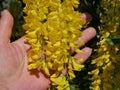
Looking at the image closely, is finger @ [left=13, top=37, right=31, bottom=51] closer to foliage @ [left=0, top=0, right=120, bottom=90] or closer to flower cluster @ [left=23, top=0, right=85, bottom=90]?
flower cluster @ [left=23, top=0, right=85, bottom=90]

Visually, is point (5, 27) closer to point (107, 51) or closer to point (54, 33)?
point (54, 33)

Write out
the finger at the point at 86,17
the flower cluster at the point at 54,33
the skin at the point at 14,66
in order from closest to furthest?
the flower cluster at the point at 54,33
the skin at the point at 14,66
the finger at the point at 86,17

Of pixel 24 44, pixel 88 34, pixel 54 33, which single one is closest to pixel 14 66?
pixel 24 44

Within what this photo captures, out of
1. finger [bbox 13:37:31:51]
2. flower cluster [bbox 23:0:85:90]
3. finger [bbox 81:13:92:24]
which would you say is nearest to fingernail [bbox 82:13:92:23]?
finger [bbox 81:13:92:24]

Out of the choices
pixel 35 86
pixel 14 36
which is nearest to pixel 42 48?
pixel 35 86

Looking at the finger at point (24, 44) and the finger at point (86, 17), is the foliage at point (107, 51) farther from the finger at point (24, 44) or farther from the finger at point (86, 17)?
the finger at point (24, 44)

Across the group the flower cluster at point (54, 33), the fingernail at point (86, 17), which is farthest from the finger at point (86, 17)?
the flower cluster at point (54, 33)
